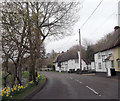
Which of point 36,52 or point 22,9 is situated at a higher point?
point 22,9

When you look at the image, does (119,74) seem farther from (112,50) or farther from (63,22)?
(63,22)

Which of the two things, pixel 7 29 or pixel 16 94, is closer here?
pixel 16 94

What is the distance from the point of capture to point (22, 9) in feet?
41.8

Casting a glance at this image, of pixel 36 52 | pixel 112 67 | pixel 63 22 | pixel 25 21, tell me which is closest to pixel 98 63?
pixel 112 67

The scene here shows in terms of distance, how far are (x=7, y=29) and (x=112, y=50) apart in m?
18.9

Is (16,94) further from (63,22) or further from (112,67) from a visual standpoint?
(112,67)

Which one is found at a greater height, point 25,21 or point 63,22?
point 63,22

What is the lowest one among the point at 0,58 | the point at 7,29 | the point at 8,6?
the point at 0,58

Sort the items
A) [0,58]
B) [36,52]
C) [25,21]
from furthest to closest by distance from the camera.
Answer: [36,52]
[25,21]
[0,58]

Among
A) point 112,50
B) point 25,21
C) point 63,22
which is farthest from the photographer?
point 112,50

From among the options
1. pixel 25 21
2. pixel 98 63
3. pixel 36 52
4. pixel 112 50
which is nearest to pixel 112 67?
pixel 112 50

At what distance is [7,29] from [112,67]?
63.4 feet

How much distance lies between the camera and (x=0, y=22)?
12.1 m

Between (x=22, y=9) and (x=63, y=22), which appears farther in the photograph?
(x=63, y=22)
